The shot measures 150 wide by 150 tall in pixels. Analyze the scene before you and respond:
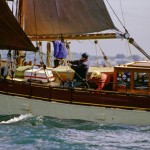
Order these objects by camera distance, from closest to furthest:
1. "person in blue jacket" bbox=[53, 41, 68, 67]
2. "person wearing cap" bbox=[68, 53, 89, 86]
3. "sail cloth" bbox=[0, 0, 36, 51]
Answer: "sail cloth" bbox=[0, 0, 36, 51] < "person wearing cap" bbox=[68, 53, 89, 86] < "person in blue jacket" bbox=[53, 41, 68, 67]

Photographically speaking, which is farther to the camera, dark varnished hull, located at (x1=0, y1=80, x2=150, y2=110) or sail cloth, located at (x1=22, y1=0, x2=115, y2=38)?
sail cloth, located at (x1=22, y1=0, x2=115, y2=38)

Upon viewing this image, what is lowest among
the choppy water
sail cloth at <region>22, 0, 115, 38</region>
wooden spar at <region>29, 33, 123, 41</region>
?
the choppy water

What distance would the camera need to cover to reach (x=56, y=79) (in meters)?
21.3

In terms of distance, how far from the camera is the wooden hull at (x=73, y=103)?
782 inches

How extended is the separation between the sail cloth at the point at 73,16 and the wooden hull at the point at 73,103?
426 centimetres

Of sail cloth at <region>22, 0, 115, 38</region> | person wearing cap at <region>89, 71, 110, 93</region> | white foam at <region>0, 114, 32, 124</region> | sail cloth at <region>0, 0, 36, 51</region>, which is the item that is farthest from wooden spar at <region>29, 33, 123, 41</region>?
white foam at <region>0, 114, 32, 124</region>

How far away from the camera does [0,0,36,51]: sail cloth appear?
64.3 feet

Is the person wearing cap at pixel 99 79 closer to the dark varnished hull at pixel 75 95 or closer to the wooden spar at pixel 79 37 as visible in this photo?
the dark varnished hull at pixel 75 95

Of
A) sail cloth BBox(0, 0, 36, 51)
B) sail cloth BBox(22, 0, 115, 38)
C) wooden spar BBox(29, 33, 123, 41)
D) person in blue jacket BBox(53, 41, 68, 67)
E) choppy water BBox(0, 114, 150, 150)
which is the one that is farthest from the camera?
wooden spar BBox(29, 33, 123, 41)

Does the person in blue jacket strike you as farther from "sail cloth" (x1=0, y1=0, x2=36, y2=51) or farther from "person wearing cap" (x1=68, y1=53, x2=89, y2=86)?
"sail cloth" (x1=0, y1=0, x2=36, y2=51)

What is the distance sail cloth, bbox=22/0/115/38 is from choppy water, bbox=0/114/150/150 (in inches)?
214

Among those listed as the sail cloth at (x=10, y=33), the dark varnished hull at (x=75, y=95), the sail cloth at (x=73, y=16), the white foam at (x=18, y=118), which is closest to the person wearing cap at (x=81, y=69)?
the dark varnished hull at (x=75, y=95)

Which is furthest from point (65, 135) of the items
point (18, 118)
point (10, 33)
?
point (10, 33)

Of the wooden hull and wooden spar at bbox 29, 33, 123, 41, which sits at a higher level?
wooden spar at bbox 29, 33, 123, 41
